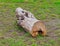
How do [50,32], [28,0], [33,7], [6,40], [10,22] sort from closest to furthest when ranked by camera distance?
[6,40] → [50,32] → [10,22] → [33,7] → [28,0]

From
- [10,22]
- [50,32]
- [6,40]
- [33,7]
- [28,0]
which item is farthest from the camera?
[28,0]

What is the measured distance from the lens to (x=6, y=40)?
20.9ft

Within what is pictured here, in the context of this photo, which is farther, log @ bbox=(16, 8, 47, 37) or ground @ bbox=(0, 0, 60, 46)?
log @ bbox=(16, 8, 47, 37)

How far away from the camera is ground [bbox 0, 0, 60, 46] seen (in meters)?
6.30

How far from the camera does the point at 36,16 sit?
8633 mm

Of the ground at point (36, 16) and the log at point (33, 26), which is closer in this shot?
the ground at point (36, 16)

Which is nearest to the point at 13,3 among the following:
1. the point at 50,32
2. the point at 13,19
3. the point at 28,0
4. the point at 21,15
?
the point at 28,0

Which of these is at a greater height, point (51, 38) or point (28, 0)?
point (28, 0)

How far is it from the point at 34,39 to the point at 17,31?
871 millimetres

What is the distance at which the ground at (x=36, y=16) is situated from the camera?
20.7 feet

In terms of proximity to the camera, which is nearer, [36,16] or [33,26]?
[33,26]

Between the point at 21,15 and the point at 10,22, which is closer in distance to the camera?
the point at 21,15

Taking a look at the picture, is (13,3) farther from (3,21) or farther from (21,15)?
(21,15)

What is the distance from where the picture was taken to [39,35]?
21.8ft
